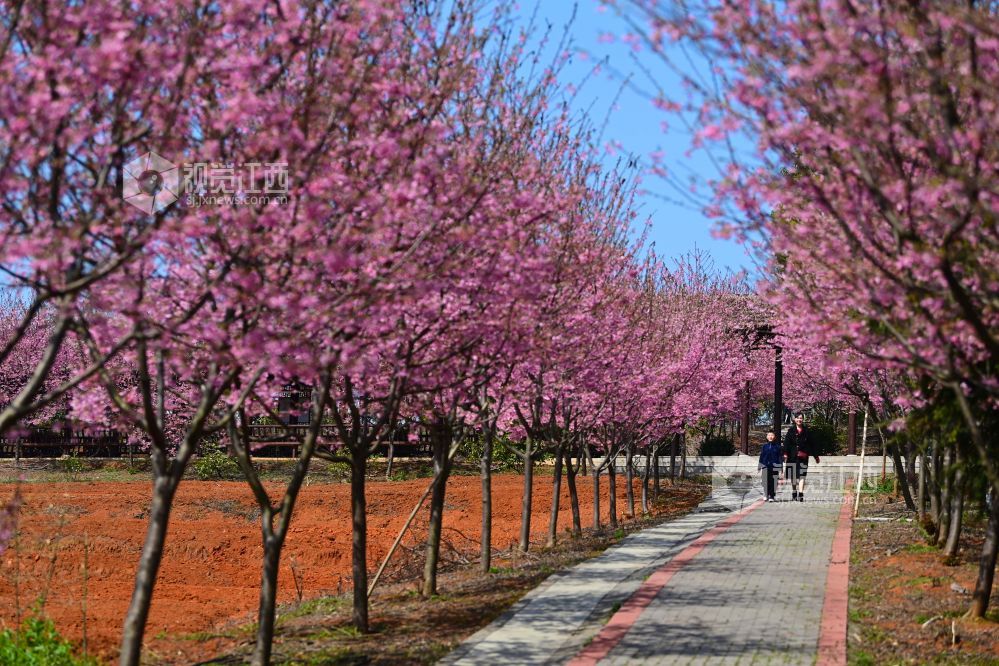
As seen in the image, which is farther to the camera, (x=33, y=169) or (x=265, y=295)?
(x=265, y=295)

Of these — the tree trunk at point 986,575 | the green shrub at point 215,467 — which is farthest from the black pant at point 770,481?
the green shrub at point 215,467

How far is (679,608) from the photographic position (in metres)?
11.8

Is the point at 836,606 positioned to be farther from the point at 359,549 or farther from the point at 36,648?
the point at 36,648

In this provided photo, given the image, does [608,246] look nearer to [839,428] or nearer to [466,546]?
[466,546]

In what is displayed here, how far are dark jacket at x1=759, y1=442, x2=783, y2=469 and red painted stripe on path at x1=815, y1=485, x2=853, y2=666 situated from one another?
6198 millimetres

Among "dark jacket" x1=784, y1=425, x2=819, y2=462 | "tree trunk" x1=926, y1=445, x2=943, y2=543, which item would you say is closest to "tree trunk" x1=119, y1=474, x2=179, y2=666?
"tree trunk" x1=926, y1=445, x2=943, y2=543

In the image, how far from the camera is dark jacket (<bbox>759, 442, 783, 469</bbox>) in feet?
82.9

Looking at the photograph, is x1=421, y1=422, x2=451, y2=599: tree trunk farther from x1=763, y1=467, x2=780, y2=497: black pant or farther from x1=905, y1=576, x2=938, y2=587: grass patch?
x1=763, y1=467, x2=780, y2=497: black pant

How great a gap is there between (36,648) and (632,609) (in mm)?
5538

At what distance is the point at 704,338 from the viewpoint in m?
28.9

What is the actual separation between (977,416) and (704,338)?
18.4 meters

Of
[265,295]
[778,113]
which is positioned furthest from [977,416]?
[265,295]

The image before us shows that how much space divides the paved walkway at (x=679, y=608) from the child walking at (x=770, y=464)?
21.5ft

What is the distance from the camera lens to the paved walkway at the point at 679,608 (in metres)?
9.87
